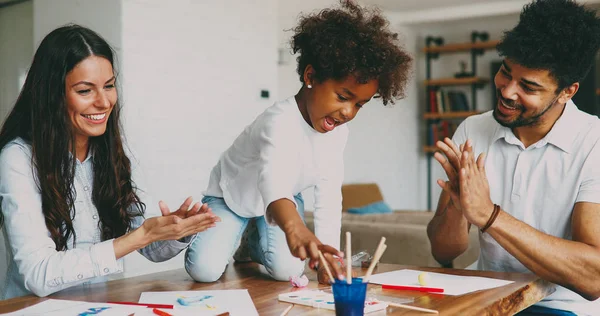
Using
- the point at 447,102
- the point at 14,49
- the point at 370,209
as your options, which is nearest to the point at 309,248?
the point at 370,209

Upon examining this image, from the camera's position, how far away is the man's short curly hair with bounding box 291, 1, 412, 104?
1.99 m

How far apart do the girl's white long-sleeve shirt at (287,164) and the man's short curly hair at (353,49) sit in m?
0.19

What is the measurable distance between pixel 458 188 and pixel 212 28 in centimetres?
339

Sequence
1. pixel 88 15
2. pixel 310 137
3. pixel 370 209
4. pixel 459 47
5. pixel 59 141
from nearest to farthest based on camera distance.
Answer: pixel 59 141 < pixel 310 137 < pixel 88 15 < pixel 370 209 < pixel 459 47

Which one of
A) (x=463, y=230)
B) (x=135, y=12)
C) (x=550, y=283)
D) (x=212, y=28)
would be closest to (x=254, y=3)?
(x=212, y=28)

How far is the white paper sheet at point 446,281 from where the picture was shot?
1614 mm

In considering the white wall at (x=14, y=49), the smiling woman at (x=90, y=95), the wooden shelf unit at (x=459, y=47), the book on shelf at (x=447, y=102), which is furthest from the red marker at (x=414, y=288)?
the wooden shelf unit at (x=459, y=47)

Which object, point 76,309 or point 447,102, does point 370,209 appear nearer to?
point 447,102

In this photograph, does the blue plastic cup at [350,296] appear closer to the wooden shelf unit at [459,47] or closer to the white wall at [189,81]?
the white wall at [189,81]

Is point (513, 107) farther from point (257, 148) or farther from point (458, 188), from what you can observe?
point (257, 148)

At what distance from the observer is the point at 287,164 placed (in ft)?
6.20

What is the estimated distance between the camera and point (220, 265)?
1.99m

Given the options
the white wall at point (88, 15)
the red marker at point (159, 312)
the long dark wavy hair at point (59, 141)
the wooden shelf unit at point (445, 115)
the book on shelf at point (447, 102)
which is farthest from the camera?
the book on shelf at point (447, 102)

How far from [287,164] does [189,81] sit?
9.25ft
